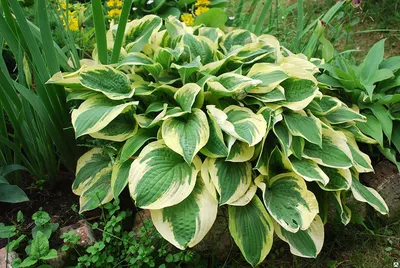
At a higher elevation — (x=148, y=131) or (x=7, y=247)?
(x=148, y=131)

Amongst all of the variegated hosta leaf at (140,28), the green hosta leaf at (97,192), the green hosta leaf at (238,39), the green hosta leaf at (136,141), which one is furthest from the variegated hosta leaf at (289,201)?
the variegated hosta leaf at (140,28)

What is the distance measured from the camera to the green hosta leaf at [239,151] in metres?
1.56

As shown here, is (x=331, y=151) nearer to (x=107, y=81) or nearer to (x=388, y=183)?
(x=388, y=183)

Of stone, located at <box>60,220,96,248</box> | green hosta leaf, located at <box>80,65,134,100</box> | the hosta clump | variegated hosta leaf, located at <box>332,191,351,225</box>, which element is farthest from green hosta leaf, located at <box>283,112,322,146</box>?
stone, located at <box>60,220,96,248</box>

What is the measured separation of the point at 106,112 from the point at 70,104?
27cm

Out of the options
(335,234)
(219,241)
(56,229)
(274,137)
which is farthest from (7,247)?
(335,234)

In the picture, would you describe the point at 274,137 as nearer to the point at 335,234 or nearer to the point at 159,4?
the point at 335,234

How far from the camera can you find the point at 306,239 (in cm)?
162

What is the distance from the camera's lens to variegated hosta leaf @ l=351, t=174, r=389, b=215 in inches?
66.4

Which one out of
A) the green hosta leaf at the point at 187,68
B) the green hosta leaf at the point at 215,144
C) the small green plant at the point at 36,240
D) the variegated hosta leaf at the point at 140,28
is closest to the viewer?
the small green plant at the point at 36,240

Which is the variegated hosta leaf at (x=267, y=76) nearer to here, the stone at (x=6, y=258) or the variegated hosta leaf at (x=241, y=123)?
the variegated hosta leaf at (x=241, y=123)

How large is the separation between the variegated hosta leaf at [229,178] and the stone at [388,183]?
0.67m

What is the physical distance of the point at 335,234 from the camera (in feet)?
6.25

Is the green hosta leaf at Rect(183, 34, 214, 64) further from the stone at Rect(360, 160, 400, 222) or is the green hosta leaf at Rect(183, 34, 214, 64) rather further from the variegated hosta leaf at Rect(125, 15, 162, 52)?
the stone at Rect(360, 160, 400, 222)
